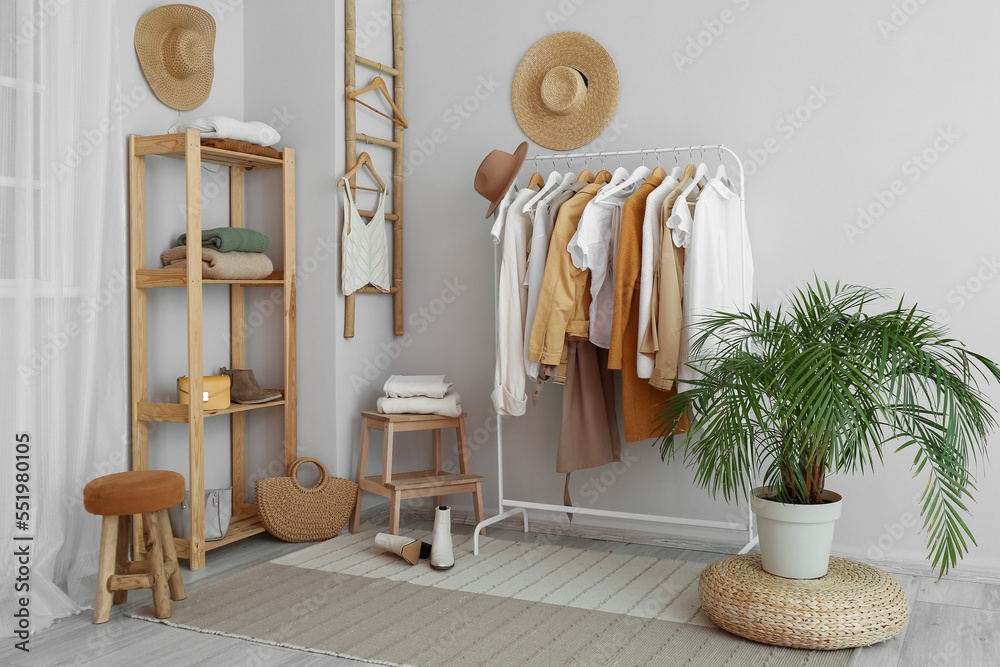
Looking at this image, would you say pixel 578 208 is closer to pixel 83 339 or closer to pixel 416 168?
pixel 416 168

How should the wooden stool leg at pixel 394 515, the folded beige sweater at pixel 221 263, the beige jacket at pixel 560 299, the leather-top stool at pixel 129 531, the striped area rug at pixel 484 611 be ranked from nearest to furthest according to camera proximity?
the striped area rug at pixel 484 611 < the leather-top stool at pixel 129 531 < the beige jacket at pixel 560 299 < the folded beige sweater at pixel 221 263 < the wooden stool leg at pixel 394 515

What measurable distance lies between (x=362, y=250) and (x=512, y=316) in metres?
0.84

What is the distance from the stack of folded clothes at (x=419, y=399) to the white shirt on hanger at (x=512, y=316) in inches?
14.4

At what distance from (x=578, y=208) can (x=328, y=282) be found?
122 cm

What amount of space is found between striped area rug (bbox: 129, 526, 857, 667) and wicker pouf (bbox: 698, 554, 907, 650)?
52 millimetres

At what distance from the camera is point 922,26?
304cm

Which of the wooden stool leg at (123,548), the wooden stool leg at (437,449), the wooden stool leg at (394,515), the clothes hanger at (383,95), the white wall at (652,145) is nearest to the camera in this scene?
the wooden stool leg at (123,548)

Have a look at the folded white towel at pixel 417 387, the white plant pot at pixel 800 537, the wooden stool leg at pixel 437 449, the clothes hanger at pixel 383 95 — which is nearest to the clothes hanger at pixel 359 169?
the clothes hanger at pixel 383 95

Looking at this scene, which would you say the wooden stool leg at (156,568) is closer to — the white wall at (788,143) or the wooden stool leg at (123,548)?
the wooden stool leg at (123,548)

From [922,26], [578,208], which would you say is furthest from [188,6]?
[922,26]

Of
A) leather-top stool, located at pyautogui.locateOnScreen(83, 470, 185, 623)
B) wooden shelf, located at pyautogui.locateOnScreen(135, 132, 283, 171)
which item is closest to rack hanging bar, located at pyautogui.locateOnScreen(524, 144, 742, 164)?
wooden shelf, located at pyautogui.locateOnScreen(135, 132, 283, 171)

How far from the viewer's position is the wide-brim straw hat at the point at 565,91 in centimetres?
356

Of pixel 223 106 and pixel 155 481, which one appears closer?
pixel 155 481

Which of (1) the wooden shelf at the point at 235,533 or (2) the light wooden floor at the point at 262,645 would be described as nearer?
(2) the light wooden floor at the point at 262,645
